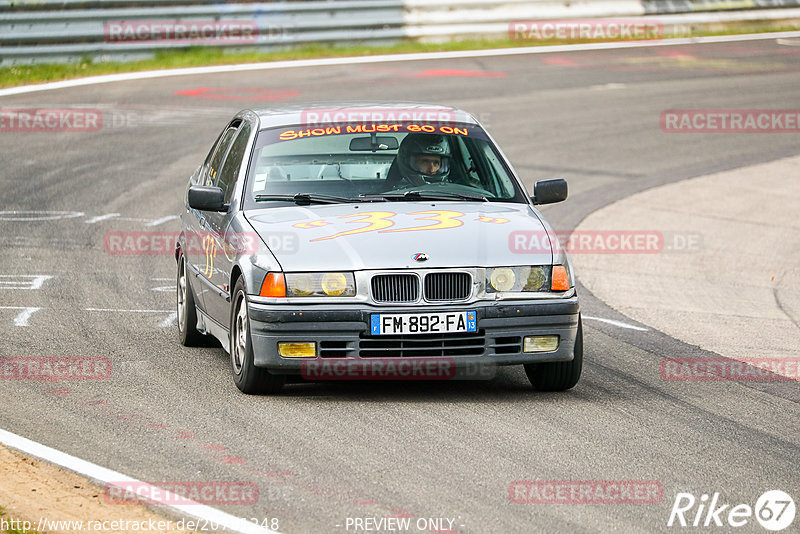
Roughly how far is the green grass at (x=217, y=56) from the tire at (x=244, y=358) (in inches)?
645

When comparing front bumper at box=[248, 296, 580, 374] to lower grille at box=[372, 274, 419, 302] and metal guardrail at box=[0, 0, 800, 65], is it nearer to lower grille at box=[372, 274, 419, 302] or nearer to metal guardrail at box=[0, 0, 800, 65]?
lower grille at box=[372, 274, 419, 302]

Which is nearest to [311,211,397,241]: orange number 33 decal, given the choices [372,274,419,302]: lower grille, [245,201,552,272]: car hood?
[245,201,552,272]: car hood

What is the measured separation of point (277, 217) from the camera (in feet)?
26.4

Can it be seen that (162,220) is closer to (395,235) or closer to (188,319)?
(188,319)

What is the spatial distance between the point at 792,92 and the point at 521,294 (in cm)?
1890

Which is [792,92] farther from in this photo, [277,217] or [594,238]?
[277,217]

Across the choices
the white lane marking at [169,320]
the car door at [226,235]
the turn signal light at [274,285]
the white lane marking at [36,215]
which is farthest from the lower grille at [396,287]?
the white lane marking at [36,215]

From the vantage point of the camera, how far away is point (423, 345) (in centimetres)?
742

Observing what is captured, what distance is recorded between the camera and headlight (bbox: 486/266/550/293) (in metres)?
7.48

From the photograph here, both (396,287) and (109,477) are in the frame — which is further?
(396,287)

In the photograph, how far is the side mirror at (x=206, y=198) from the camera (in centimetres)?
831

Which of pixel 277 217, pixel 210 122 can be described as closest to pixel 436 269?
pixel 277 217

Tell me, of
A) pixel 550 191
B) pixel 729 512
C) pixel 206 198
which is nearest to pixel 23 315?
pixel 206 198

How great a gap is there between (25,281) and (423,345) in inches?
213
